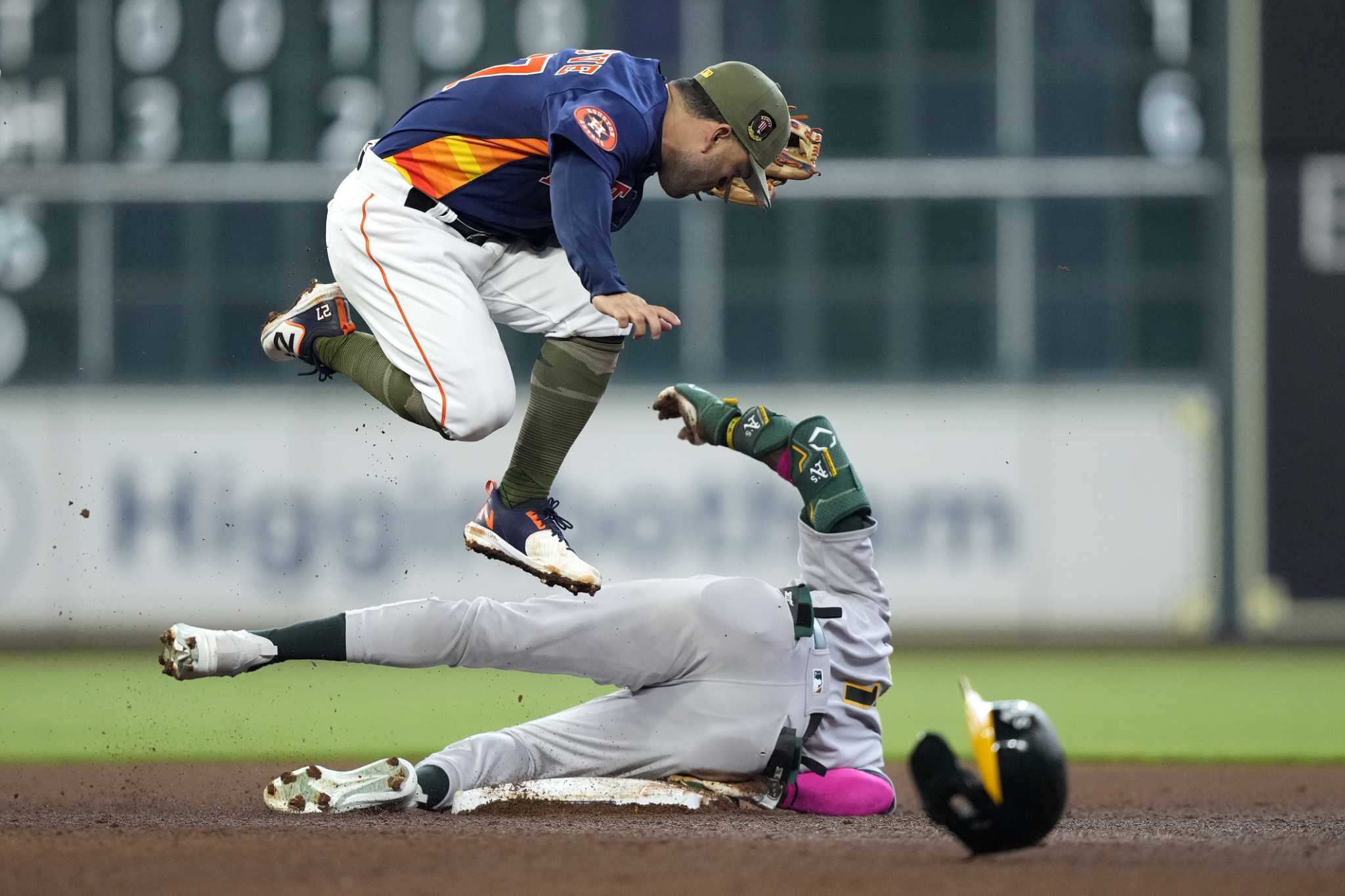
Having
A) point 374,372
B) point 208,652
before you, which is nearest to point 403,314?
point 374,372

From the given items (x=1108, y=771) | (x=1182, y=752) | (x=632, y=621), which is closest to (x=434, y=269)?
(x=632, y=621)

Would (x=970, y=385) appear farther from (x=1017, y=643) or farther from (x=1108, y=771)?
(x=1108, y=771)

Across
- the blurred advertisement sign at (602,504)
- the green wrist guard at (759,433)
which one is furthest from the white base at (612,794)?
the blurred advertisement sign at (602,504)

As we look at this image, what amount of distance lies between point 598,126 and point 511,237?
632 mm

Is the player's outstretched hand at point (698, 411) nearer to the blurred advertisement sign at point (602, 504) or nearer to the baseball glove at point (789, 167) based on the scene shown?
the baseball glove at point (789, 167)

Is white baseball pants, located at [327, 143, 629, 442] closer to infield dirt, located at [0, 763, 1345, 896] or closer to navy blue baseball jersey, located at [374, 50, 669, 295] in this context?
navy blue baseball jersey, located at [374, 50, 669, 295]

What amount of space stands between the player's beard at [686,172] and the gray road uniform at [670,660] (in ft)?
2.95

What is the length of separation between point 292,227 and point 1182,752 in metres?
6.98

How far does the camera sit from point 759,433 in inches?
168

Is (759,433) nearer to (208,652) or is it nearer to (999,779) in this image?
(999,779)

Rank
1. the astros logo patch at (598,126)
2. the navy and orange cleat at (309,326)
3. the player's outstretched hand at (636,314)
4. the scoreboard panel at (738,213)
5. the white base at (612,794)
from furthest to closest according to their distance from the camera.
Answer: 1. the scoreboard panel at (738,213)
2. the navy and orange cleat at (309,326)
3. the white base at (612,794)
4. the astros logo patch at (598,126)
5. the player's outstretched hand at (636,314)

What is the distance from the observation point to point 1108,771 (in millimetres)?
5906

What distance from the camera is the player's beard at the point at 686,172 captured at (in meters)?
4.25

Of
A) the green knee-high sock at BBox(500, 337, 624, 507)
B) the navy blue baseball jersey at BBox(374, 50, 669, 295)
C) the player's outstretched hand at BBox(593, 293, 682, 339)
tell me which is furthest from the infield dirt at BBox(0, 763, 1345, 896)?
the navy blue baseball jersey at BBox(374, 50, 669, 295)
